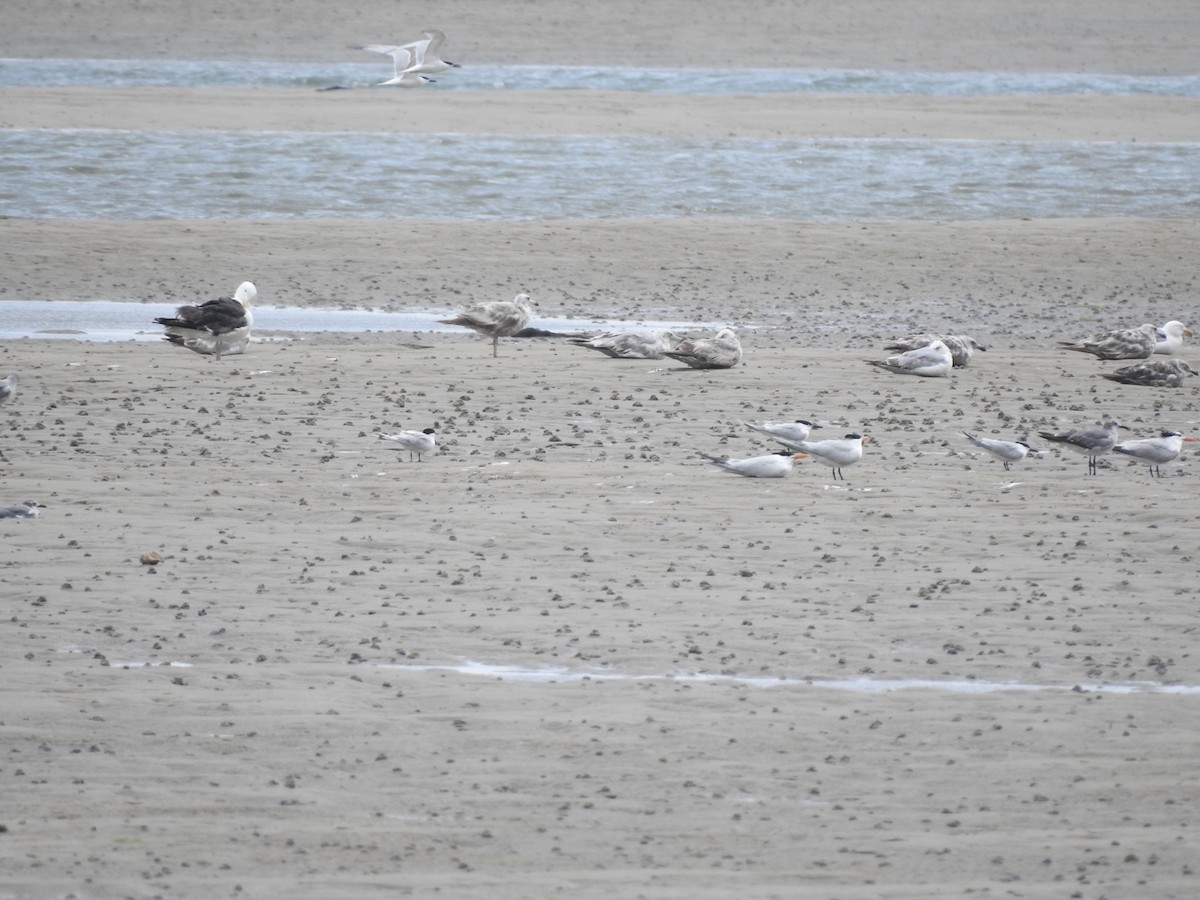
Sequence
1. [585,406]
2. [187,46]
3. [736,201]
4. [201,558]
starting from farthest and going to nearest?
[187,46]
[736,201]
[585,406]
[201,558]

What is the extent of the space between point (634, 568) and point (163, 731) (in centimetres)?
279

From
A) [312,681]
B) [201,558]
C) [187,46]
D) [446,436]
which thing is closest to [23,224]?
[446,436]

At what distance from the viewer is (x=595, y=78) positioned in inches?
1340

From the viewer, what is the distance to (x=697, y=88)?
33.1 m

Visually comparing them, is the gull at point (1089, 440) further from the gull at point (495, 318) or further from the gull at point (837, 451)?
the gull at point (495, 318)

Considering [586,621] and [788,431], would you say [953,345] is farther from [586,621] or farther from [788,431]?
[586,621]

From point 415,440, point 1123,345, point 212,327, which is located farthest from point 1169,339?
point 212,327

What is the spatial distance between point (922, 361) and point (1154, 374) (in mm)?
1827

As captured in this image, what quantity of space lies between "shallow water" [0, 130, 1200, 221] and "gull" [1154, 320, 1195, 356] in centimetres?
817

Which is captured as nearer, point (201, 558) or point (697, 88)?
point (201, 558)

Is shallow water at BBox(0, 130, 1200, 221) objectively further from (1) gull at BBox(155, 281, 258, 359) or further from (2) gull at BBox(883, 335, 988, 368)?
(2) gull at BBox(883, 335, 988, 368)

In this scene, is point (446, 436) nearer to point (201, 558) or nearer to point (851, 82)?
→ point (201, 558)

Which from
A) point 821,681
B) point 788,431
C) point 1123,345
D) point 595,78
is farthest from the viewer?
point 595,78

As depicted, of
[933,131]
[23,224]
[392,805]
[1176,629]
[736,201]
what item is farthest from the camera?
[933,131]
